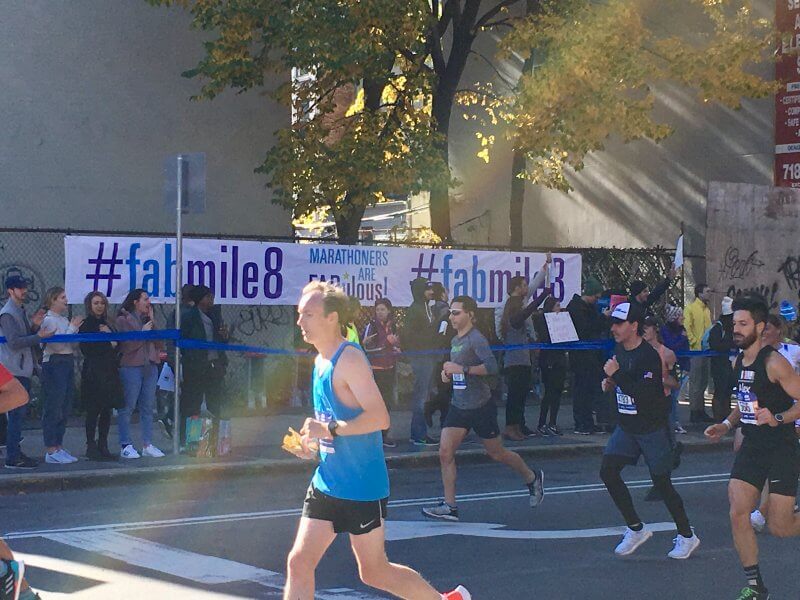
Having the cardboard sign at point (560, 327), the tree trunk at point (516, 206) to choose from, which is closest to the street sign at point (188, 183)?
the cardboard sign at point (560, 327)

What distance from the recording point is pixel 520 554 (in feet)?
29.0

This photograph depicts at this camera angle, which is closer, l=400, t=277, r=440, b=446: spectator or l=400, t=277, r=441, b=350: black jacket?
l=400, t=277, r=440, b=446: spectator

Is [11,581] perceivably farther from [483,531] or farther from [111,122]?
[111,122]

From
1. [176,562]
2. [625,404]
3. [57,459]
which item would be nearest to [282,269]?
[57,459]

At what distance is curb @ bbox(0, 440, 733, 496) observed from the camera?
11.9 metres

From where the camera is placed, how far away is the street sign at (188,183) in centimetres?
1337

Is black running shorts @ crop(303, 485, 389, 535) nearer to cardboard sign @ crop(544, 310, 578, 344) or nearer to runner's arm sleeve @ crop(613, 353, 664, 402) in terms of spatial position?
runner's arm sleeve @ crop(613, 353, 664, 402)

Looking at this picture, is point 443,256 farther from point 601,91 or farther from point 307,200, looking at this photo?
point 601,91

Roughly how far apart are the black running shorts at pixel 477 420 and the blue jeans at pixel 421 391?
436cm

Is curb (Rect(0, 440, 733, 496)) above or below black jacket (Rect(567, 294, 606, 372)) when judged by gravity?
below

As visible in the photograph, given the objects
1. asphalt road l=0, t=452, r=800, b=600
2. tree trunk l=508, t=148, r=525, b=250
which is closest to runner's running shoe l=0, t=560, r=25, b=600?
asphalt road l=0, t=452, r=800, b=600

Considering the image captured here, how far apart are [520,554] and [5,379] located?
4.16m

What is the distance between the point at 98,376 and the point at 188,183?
2.22m

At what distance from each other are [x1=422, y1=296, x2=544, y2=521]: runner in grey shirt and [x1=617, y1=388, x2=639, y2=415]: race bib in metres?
1.57
